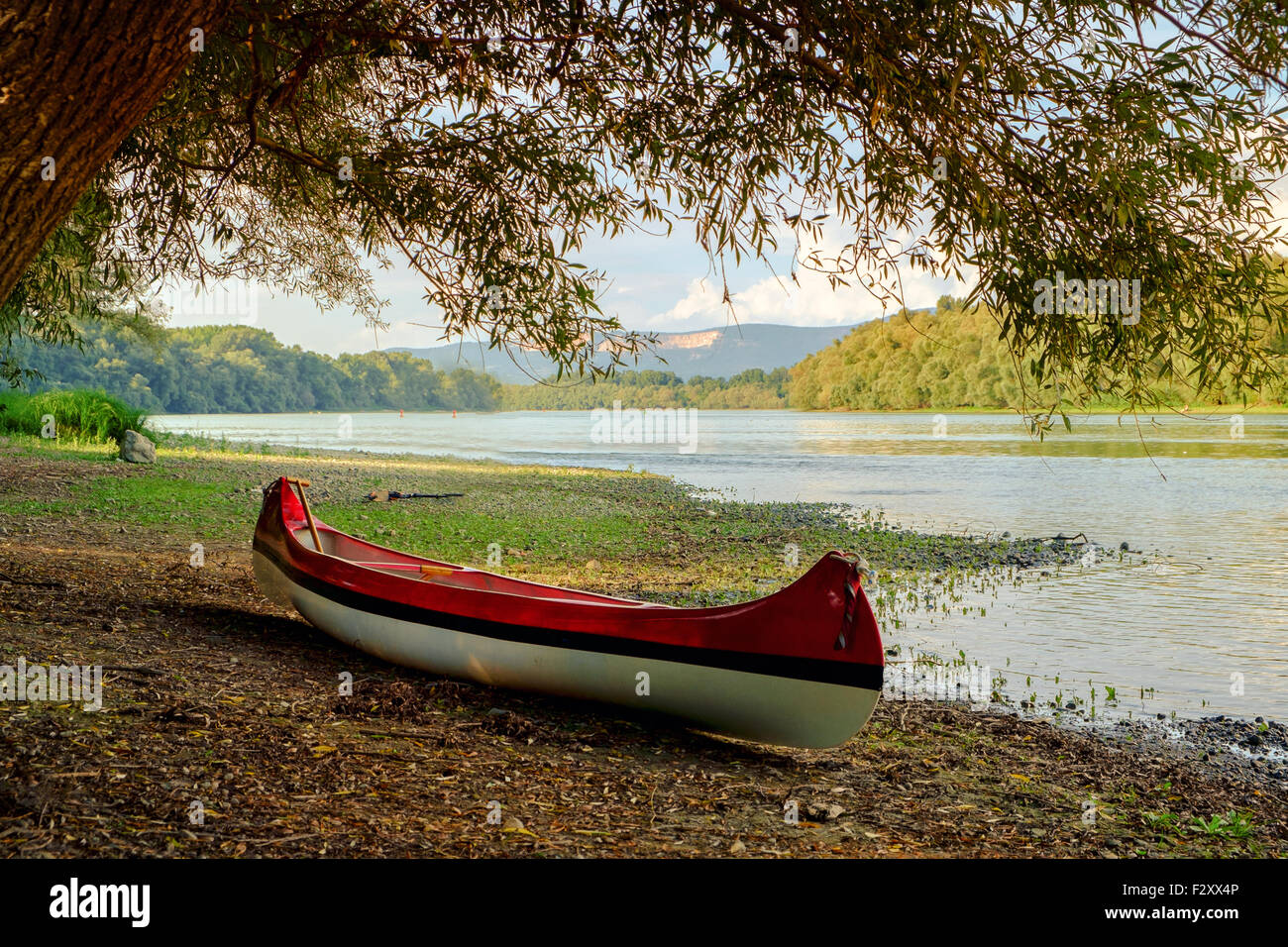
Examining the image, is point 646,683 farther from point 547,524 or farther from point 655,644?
point 547,524

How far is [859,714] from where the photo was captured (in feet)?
15.3

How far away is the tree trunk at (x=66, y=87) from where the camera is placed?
3.06 meters

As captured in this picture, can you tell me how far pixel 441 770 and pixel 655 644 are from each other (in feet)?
4.30

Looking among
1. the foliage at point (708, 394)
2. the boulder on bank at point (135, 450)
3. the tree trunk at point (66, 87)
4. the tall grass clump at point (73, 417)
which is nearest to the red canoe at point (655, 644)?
the tree trunk at point (66, 87)

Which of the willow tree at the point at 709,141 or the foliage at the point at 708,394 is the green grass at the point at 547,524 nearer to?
the willow tree at the point at 709,141

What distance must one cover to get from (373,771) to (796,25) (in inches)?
172

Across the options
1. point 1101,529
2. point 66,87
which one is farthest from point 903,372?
point 66,87

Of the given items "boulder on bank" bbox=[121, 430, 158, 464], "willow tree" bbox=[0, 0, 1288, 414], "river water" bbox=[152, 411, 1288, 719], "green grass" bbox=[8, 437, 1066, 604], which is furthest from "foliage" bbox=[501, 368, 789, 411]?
"willow tree" bbox=[0, 0, 1288, 414]

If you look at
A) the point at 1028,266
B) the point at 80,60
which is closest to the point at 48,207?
the point at 80,60

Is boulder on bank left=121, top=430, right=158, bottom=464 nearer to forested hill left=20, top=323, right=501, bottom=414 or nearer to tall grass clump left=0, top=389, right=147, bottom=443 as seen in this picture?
tall grass clump left=0, top=389, right=147, bottom=443

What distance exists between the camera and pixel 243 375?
7781cm

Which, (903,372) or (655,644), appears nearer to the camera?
(655,644)

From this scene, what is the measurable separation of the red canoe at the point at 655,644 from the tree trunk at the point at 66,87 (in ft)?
9.90

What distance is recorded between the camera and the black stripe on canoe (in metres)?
4.65
